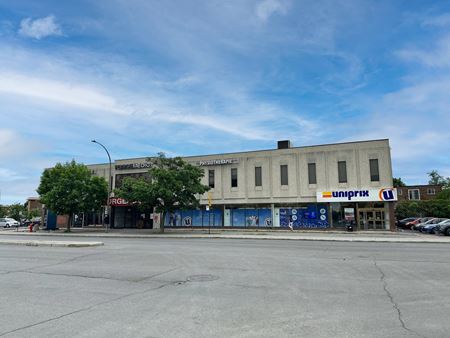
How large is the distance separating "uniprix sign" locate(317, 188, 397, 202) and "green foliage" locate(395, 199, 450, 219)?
2315 centimetres

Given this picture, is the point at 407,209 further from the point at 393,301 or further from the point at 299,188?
the point at 393,301

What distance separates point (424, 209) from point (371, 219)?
26.2 meters

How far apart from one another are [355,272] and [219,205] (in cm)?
3505

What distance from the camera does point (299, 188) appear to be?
4231 cm

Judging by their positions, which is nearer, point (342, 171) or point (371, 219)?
point (371, 219)

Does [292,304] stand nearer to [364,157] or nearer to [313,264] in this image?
[313,264]

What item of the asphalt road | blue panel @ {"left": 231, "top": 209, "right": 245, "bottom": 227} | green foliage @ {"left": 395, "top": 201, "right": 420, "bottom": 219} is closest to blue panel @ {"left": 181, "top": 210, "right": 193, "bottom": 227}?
blue panel @ {"left": 231, "top": 209, "right": 245, "bottom": 227}

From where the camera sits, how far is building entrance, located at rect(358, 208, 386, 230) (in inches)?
1542

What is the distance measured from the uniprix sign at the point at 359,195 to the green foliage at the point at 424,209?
23.2 meters

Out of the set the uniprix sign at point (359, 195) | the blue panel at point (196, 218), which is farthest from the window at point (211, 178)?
the uniprix sign at point (359, 195)

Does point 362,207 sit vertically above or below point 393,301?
above

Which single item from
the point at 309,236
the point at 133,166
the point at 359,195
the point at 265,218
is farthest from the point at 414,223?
the point at 133,166

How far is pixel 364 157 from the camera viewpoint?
40.1 meters

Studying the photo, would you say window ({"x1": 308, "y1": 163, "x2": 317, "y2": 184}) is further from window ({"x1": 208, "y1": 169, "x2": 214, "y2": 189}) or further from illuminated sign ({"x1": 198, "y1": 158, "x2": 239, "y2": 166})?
window ({"x1": 208, "y1": 169, "x2": 214, "y2": 189})
